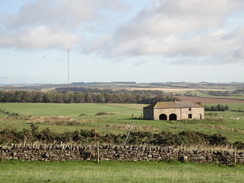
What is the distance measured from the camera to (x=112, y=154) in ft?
63.6

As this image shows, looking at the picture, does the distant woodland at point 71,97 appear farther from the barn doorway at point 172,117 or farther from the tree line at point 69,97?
the barn doorway at point 172,117

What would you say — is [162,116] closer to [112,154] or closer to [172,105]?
[172,105]

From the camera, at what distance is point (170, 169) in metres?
17.3

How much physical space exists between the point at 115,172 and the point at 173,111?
4734cm

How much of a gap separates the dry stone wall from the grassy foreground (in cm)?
49

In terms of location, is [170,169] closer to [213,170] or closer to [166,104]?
[213,170]

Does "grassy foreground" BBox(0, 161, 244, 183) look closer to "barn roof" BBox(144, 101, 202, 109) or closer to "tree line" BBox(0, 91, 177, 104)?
"barn roof" BBox(144, 101, 202, 109)

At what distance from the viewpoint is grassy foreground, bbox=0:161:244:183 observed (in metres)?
13.7

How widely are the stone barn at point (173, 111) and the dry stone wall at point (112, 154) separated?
1659 inches

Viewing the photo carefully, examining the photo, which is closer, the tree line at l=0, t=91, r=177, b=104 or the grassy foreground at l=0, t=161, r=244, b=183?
the grassy foreground at l=0, t=161, r=244, b=183

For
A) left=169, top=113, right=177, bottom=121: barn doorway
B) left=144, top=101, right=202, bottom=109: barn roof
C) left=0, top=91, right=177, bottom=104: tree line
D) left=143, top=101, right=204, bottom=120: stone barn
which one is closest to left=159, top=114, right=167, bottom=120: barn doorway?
left=143, top=101, right=204, bottom=120: stone barn

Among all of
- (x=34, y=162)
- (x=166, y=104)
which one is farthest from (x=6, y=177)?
(x=166, y=104)

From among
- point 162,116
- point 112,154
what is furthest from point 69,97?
point 112,154

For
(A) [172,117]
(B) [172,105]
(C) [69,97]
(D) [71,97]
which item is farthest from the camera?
(C) [69,97]
